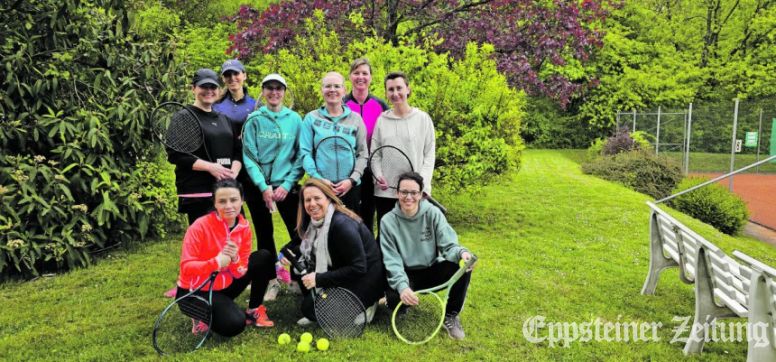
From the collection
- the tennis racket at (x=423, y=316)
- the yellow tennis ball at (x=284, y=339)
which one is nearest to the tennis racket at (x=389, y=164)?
the tennis racket at (x=423, y=316)

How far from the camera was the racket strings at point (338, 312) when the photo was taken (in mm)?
3635

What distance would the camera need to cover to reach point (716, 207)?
10.0 meters

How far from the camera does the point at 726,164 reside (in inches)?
624

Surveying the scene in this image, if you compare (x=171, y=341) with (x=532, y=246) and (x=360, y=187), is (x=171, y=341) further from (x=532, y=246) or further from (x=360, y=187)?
(x=532, y=246)

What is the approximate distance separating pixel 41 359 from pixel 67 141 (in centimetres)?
295

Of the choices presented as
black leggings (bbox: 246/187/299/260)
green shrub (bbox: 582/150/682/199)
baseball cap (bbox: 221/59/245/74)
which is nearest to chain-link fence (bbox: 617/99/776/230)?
green shrub (bbox: 582/150/682/199)

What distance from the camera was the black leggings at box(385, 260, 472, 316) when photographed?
372cm

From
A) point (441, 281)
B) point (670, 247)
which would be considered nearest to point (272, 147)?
point (441, 281)

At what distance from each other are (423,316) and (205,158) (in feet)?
7.13

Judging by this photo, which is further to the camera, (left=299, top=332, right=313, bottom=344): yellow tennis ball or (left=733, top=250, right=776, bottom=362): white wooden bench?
(left=299, top=332, right=313, bottom=344): yellow tennis ball

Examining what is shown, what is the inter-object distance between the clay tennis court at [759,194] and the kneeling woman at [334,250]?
1057 centimetres

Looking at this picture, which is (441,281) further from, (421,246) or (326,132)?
(326,132)

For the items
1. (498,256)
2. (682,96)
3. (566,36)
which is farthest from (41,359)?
(682,96)

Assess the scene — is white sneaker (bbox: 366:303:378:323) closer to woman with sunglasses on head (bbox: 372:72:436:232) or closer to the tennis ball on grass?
the tennis ball on grass
